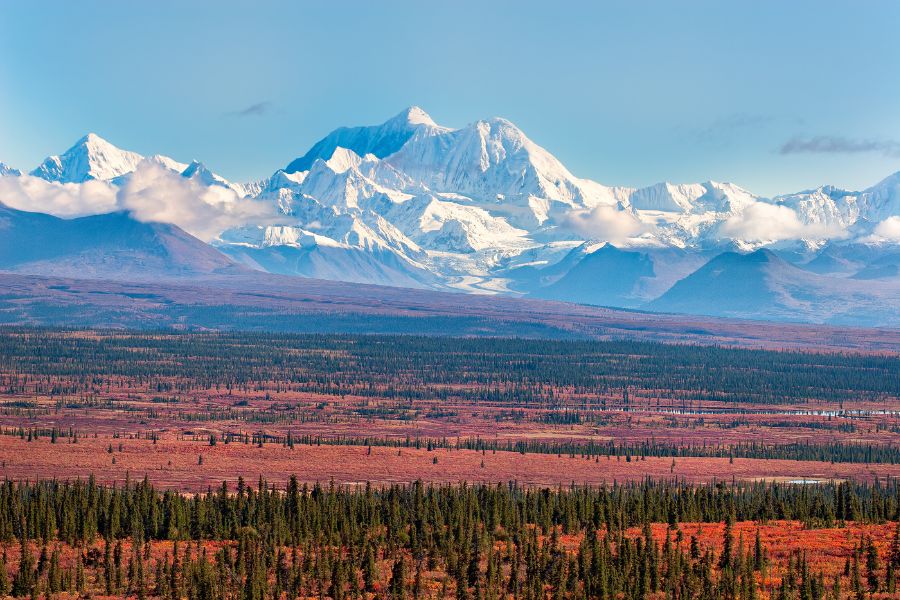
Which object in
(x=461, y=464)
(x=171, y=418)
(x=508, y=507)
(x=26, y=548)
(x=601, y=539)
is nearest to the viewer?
(x=26, y=548)

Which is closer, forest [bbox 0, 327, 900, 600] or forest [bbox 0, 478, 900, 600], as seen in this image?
forest [bbox 0, 478, 900, 600]

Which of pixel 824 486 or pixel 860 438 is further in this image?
pixel 860 438

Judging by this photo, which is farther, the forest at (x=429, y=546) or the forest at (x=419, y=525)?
the forest at (x=419, y=525)

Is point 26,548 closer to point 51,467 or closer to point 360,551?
point 360,551

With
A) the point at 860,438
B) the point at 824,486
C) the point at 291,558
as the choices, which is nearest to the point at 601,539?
the point at 291,558

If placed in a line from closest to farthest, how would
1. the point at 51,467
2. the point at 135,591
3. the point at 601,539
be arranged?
1. the point at 135,591
2. the point at 601,539
3. the point at 51,467

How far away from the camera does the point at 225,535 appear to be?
9681 centimetres

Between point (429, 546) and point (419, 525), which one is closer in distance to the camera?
point (429, 546)

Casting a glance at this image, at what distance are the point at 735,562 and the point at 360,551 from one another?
22858 mm

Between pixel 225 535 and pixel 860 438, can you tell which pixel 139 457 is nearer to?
pixel 225 535

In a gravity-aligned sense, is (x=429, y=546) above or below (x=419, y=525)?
below

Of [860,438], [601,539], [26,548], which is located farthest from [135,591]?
[860,438]

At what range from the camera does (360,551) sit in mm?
88438

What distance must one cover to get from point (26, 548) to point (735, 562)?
135ft
